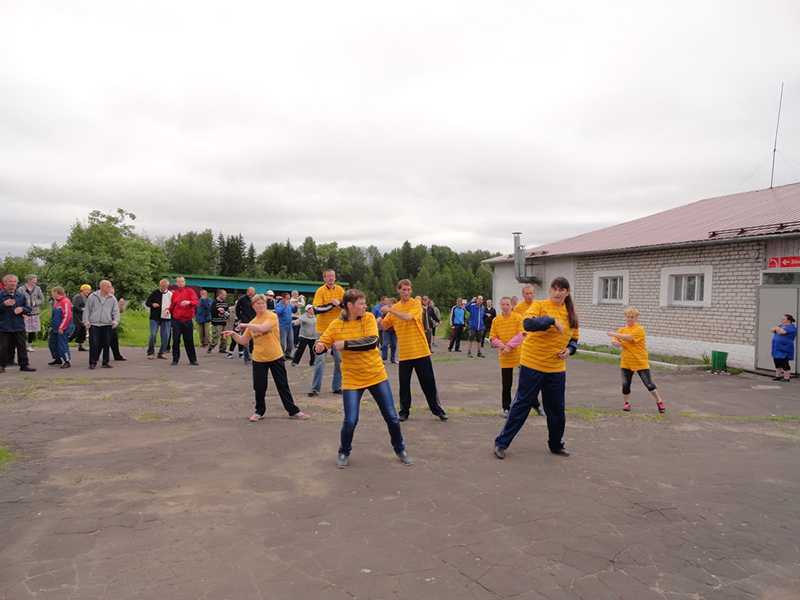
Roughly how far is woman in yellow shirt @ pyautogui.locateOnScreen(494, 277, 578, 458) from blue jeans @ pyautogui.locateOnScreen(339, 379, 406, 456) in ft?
3.84

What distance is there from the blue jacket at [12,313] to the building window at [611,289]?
57.6ft

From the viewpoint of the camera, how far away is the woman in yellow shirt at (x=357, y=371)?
5.79m

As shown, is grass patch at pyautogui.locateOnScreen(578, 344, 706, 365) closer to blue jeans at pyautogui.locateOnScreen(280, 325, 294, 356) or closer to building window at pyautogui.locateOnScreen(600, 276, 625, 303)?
building window at pyautogui.locateOnScreen(600, 276, 625, 303)

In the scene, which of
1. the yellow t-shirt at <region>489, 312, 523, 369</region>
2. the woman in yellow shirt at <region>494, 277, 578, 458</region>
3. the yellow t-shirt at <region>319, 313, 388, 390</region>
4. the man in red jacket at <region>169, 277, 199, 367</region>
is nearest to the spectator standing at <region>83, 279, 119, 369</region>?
the man in red jacket at <region>169, 277, 199, 367</region>

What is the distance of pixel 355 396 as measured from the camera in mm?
5844

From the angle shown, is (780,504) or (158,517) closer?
(158,517)

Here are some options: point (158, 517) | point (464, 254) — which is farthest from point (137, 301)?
point (464, 254)

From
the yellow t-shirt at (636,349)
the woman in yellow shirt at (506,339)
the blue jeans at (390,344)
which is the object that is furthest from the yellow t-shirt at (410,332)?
the blue jeans at (390,344)

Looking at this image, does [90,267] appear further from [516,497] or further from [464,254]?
[464,254]

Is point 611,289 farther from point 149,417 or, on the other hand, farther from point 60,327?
point 60,327

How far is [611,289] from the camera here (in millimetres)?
20562

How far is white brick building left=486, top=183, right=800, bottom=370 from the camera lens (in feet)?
47.5

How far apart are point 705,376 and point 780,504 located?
10.1 metres

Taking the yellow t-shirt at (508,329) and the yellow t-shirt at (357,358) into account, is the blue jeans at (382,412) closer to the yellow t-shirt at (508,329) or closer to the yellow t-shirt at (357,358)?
the yellow t-shirt at (357,358)
